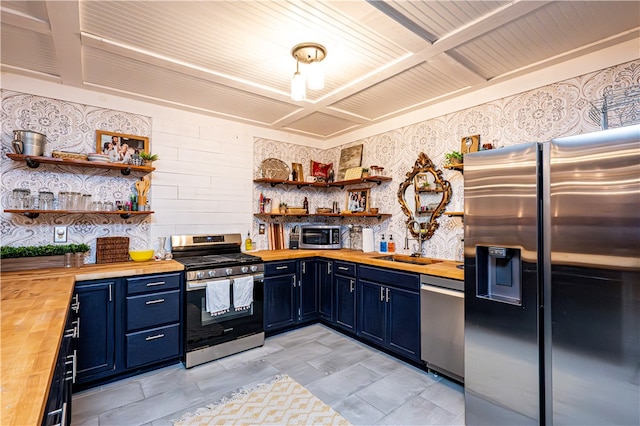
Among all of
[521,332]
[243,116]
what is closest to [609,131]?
[521,332]

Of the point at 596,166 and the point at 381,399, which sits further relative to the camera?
the point at 381,399

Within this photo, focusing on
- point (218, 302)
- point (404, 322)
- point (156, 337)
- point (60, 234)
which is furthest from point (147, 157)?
point (404, 322)

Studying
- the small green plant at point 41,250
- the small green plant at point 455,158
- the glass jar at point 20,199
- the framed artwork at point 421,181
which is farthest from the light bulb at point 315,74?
the glass jar at point 20,199

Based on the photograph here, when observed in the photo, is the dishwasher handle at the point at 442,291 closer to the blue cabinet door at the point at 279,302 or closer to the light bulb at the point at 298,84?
the blue cabinet door at the point at 279,302

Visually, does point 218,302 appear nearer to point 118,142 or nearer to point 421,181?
point 118,142

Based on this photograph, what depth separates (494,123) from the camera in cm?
295

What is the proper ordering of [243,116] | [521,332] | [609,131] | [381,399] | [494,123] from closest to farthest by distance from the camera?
[609,131], [521,332], [381,399], [494,123], [243,116]

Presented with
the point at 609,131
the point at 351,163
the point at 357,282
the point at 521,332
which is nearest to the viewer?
the point at 609,131

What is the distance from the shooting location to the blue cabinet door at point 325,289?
12.3 feet

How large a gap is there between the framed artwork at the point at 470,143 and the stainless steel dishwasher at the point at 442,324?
1.34m

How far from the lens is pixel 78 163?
2.77 metres

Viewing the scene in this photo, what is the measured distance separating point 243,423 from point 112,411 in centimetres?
97

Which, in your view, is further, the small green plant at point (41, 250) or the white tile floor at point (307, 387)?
the small green plant at point (41, 250)

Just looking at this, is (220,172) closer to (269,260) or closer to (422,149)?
(269,260)
